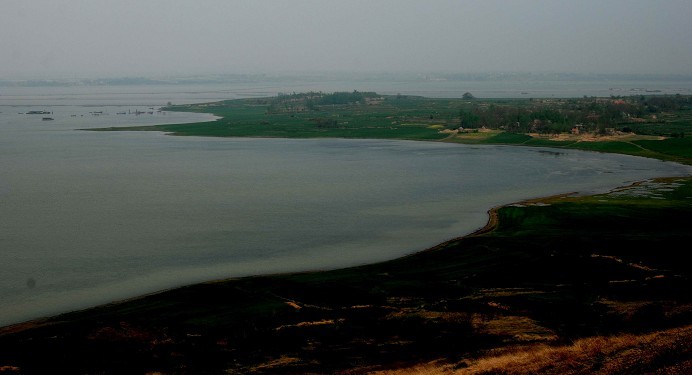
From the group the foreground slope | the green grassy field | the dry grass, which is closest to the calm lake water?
the foreground slope

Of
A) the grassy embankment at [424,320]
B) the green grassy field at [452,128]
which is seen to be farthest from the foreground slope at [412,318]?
the green grassy field at [452,128]

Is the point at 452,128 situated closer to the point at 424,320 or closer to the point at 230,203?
the point at 230,203

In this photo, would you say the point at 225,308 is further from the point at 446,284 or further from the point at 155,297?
the point at 446,284

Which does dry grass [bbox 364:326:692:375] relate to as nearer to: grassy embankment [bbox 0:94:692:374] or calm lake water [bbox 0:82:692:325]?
grassy embankment [bbox 0:94:692:374]

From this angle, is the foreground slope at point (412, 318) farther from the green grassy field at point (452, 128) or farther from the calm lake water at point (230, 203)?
the green grassy field at point (452, 128)

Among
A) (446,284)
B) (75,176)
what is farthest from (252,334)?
(75,176)

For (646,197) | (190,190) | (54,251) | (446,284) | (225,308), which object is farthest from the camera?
(190,190)

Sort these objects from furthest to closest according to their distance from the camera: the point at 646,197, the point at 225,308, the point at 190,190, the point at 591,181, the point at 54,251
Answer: the point at 591,181
the point at 190,190
the point at 646,197
the point at 54,251
the point at 225,308
